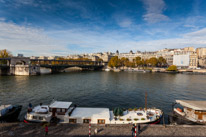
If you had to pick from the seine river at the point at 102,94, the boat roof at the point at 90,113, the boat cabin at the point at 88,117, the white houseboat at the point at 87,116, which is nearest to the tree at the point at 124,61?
the seine river at the point at 102,94

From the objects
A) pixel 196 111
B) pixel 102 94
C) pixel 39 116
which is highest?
pixel 196 111

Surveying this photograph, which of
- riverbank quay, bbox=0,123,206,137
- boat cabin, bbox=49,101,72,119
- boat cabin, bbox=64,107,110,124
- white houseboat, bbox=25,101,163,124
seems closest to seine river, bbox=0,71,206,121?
white houseboat, bbox=25,101,163,124

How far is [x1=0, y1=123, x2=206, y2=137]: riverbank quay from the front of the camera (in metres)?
14.0

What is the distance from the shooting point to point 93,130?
14789 mm

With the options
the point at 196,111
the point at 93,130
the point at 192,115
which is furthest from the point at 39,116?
the point at 196,111

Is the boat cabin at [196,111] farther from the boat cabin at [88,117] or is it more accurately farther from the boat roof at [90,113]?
the boat cabin at [88,117]

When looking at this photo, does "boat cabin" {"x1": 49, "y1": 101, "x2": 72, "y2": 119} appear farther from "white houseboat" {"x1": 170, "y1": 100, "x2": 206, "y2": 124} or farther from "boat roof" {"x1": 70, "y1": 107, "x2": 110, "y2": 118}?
"white houseboat" {"x1": 170, "y1": 100, "x2": 206, "y2": 124}

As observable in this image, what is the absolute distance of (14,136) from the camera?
13.4 m

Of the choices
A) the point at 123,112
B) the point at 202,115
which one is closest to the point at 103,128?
the point at 123,112

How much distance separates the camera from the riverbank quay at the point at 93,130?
550 inches

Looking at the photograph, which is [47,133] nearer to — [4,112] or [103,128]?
[103,128]

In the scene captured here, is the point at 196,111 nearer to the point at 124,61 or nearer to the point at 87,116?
the point at 87,116

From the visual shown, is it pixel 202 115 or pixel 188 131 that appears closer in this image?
pixel 188 131

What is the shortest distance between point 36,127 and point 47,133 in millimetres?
2576
